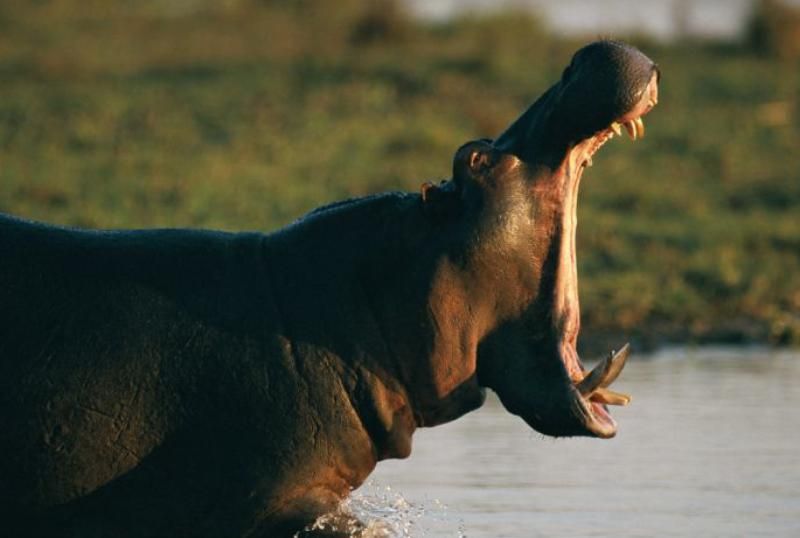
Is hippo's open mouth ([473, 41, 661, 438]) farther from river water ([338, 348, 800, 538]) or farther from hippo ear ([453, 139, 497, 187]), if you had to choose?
river water ([338, 348, 800, 538])

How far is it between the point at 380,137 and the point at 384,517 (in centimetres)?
1057

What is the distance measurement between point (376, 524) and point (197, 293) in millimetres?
899

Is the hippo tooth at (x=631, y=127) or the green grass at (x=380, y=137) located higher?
the green grass at (x=380, y=137)

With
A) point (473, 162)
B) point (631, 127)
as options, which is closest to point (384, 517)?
point (473, 162)

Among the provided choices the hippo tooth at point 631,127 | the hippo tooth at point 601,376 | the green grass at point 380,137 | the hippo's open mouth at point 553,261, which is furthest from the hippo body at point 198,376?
the green grass at point 380,137

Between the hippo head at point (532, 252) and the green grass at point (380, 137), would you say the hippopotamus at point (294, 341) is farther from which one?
the green grass at point (380, 137)

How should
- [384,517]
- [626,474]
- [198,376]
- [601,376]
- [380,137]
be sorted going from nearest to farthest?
1. [198,376]
2. [601,376]
3. [384,517]
4. [626,474]
5. [380,137]

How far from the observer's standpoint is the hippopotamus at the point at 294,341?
4160mm

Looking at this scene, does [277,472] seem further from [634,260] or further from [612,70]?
[634,260]

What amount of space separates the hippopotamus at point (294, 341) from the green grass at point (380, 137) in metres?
6.44

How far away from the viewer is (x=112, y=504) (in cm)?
417

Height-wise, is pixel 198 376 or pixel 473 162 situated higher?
pixel 473 162

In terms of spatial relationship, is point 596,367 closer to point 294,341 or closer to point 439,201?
point 439,201

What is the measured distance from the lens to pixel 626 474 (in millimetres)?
6922
